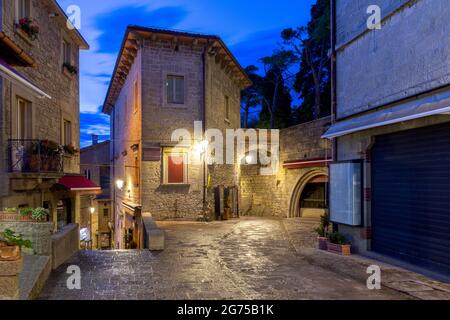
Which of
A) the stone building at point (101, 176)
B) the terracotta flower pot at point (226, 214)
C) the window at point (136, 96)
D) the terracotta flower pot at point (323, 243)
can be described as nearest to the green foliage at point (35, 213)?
the terracotta flower pot at point (323, 243)

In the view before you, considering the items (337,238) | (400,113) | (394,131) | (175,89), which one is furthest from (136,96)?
(400,113)

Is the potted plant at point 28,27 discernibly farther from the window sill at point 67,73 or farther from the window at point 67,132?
the window at point 67,132

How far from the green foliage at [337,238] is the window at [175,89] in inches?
382

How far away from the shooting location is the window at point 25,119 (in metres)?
12.1

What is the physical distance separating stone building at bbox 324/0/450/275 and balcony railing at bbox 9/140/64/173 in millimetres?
8065

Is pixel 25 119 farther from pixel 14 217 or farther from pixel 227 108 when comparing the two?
pixel 227 108

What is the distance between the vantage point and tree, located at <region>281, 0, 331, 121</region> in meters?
31.5

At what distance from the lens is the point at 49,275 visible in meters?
7.95

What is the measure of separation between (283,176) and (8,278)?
1698cm

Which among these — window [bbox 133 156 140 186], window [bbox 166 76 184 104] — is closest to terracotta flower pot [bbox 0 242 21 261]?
window [bbox 133 156 140 186]

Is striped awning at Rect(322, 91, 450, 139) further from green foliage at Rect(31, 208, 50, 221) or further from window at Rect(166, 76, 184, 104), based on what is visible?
window at Rect(166, 76, 184, 104)

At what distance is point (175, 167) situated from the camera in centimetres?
1762

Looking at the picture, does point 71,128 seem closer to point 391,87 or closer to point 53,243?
point 53,243
